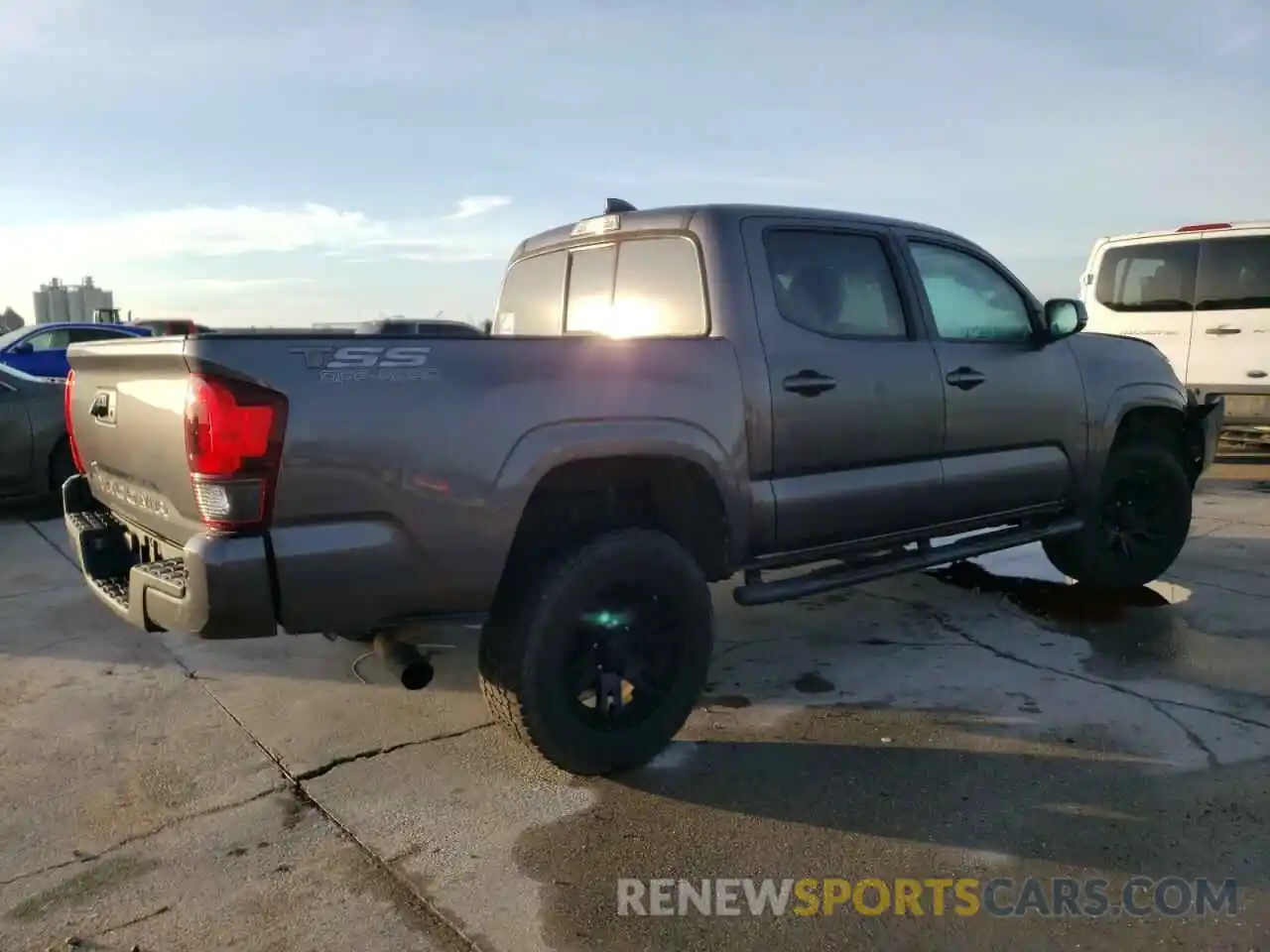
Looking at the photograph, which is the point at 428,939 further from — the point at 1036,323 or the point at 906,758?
the point at 1036,323

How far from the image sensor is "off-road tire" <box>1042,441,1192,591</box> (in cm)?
521

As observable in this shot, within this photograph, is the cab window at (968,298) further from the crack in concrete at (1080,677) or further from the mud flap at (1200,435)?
the mud flap at (1200,435)

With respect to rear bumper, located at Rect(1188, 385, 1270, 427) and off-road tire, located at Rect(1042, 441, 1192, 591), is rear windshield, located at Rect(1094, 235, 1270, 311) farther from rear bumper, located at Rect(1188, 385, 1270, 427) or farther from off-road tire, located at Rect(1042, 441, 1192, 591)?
off-road tire, located at Rect(1042, 441, 1192, 591)

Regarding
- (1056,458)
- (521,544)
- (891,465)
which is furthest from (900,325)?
(521,544)

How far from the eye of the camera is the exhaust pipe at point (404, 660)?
2.92 meters

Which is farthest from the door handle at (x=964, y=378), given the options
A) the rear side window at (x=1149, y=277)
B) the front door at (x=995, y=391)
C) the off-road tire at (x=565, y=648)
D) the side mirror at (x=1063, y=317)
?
the rear side window at (x=1149, y=277)

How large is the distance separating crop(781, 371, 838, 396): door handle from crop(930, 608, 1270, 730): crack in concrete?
1679 mm

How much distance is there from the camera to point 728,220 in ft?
11.9

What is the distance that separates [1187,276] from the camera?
920 centimetres

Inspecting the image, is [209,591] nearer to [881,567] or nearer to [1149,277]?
[881,567]

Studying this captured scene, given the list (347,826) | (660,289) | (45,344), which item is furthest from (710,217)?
(45,344)

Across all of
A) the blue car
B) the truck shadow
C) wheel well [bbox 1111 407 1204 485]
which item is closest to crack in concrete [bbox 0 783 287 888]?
the truck shadow

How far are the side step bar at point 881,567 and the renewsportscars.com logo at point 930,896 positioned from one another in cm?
112

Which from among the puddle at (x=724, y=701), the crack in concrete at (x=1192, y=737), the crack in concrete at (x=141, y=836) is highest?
the crack in concrete at (x=1192, y=737)
